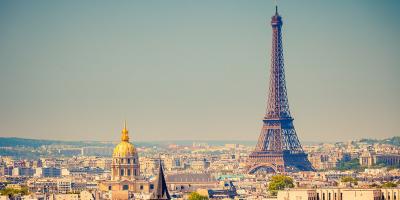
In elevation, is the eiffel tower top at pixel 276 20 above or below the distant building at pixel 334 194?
above

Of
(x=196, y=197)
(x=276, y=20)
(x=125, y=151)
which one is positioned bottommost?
(x=196, y=197)

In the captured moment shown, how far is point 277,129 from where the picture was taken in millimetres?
176625

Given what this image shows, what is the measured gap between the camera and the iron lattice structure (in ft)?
576

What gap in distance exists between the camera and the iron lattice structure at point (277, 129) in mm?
175500

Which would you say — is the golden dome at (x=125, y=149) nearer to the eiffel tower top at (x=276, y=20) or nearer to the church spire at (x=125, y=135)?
the church spire at (x=125, y=135)

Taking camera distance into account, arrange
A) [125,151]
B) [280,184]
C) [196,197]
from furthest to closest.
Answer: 1. [125,151]
2. [280,184]
3. [196,197]

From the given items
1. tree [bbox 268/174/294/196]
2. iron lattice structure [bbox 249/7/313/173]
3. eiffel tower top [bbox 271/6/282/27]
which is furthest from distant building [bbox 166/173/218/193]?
eiffel tower top [bbox 271/6/282/27]

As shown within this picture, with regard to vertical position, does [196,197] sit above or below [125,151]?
below

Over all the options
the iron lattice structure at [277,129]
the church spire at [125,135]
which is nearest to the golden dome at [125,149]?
the church spire at [125,135]

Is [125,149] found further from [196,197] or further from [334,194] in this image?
[334,194]

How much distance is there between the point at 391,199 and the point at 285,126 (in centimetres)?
7995

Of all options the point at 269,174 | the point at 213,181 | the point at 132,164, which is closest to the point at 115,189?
the point at 132,164

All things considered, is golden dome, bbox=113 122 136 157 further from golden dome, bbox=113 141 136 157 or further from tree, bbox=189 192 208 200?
tree, bbox=189 192 208 200

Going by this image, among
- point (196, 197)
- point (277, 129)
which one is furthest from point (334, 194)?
point (277, 129)
